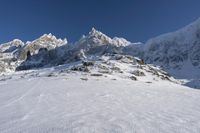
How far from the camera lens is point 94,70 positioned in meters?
92.0

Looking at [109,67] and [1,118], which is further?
[109,67]

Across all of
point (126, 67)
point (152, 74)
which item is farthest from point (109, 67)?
point (152, 74)

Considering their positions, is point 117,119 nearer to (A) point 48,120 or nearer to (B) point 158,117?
(B) point 158,117

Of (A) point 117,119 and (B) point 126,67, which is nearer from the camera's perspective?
(A) point 117,119

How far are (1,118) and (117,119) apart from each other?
5.61 metres

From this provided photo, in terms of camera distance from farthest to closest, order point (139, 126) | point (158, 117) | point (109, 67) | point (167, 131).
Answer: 1. point (109, 67)
2. point (158, 117)
3. point (139, 126)
4. point (167, 131)

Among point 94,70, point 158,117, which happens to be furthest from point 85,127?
point 94,70

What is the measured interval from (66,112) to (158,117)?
194 inches

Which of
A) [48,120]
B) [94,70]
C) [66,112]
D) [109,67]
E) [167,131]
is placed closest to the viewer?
[167,131]

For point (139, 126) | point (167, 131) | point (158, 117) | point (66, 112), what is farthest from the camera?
point (66, 112)

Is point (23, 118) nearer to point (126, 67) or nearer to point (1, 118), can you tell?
point (1, 118)

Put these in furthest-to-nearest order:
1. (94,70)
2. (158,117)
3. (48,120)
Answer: (94,70), (158,117), (48,120)

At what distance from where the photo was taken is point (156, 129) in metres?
10.9

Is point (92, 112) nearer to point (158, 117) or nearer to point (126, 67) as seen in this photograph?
point (158, 117)
